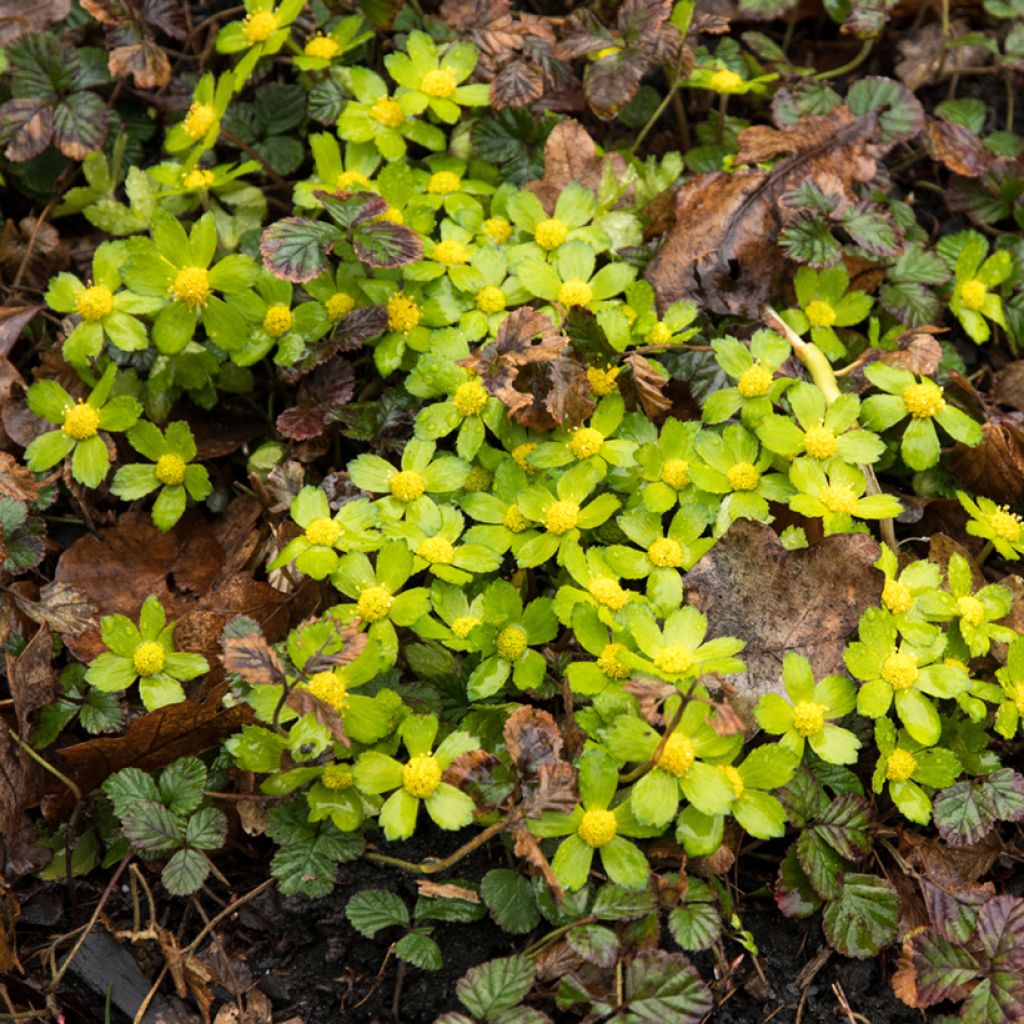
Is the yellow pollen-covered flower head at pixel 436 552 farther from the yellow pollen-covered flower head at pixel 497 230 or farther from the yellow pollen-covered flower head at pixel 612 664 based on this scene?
the yellow pollen-covered flower head at pixel 497 230

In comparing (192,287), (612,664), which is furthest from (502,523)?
(192,287)

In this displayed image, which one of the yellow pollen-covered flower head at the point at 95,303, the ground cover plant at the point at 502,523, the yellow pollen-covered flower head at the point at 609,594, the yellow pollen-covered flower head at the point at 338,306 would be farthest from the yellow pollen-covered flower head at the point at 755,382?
the yellow pollen-covered flower head at the point at 95,303

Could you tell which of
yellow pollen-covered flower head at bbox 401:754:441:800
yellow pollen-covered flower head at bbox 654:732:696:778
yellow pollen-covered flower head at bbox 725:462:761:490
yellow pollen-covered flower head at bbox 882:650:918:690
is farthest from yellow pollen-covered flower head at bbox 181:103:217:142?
yellow pollen-covered flower head at bbox 882:650:918:690

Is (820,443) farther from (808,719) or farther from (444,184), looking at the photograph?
(444,184)

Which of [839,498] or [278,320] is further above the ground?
[278,320]

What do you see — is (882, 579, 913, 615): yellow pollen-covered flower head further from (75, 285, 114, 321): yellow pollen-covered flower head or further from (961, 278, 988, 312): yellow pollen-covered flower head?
(75, 285, 114, 321): yellow pollen-covered flower head

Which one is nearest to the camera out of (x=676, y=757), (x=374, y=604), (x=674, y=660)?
(x=676, y=757)
